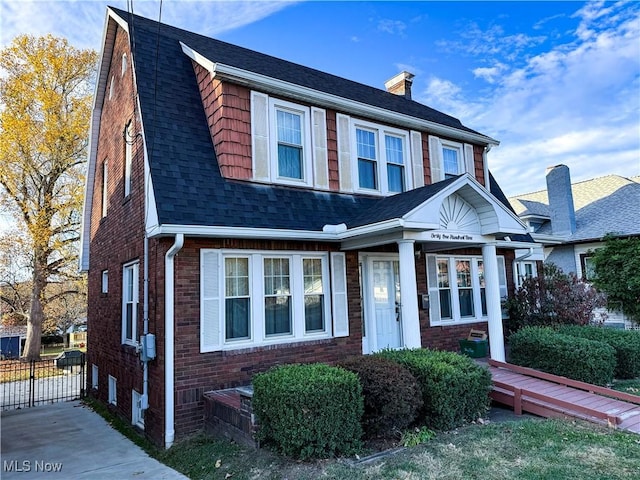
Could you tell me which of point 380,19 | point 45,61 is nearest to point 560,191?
point 380,19

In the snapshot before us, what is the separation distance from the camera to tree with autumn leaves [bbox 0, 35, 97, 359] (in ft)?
56.9

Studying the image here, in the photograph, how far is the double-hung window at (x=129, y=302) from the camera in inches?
308

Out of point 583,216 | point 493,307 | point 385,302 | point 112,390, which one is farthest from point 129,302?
point 583,216

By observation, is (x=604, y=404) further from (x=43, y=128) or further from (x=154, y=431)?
(x=43, y=128)

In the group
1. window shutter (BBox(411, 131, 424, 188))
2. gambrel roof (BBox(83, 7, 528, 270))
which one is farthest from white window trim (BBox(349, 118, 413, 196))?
gambrel roof (BBox(83, 7, 528, 270))

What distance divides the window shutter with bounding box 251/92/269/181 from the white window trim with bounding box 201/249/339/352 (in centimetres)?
147

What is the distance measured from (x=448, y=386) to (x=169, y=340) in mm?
3931

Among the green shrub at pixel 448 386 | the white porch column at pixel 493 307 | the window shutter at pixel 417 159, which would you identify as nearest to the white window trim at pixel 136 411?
the green shrub at pixel 448 386

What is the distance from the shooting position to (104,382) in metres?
9.62

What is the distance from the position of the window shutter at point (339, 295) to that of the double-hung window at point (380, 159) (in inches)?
68.8

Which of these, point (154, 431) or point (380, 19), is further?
point (380, 19)

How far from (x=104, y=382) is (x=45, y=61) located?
15.2 metres

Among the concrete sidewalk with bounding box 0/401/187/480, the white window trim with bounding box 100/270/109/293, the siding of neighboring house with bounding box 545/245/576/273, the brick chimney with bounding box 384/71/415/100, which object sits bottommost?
the concrete sidewalk with bounding box 0/401/187/480

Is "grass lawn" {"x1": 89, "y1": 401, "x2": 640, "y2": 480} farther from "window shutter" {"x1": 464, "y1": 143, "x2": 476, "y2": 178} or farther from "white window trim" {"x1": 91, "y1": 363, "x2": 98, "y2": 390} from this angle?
"window shutter" {"x1": 464, "y1": 143, "x2": 476, "y2": 178}
